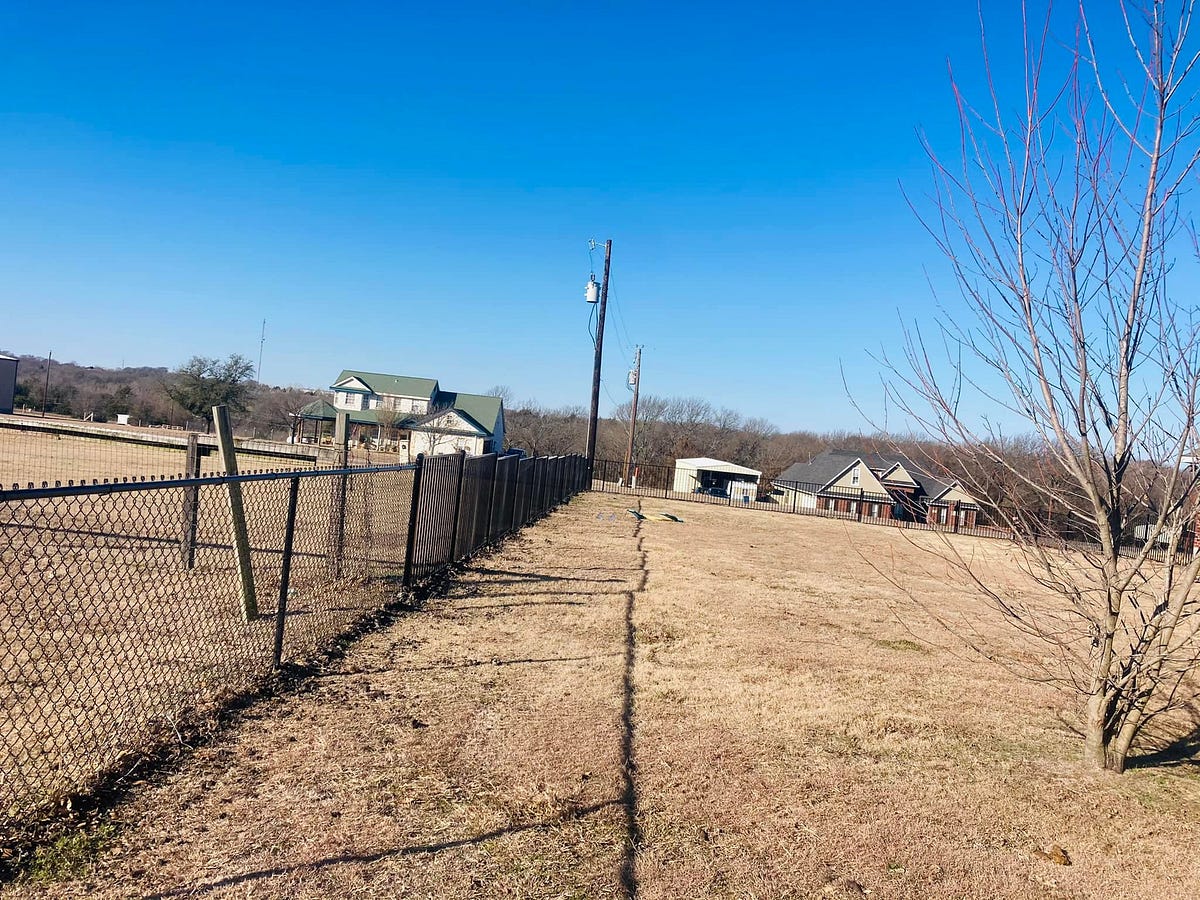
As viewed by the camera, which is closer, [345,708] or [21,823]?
[21,823]

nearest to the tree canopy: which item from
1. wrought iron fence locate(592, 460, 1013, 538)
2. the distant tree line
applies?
the distant tree line

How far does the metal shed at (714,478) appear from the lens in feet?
145

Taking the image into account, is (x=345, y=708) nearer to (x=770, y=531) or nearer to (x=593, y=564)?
(x=593, y=564)

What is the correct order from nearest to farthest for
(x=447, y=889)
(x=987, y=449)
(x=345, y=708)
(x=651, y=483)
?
(x=447, y=889) < (x=987, y=449) < (x=345, y=708) < (x=651, y=483)

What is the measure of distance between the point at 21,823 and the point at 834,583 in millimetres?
9645

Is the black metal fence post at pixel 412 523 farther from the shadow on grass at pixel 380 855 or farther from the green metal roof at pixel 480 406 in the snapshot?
the green metal roof at pixel 480 406

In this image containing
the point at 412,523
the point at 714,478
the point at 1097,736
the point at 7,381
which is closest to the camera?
the point at 1097,736

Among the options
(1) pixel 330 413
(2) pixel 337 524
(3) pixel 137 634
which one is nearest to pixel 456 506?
(2) pixel 337 524

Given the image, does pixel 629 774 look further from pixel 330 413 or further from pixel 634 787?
pixel 330 413

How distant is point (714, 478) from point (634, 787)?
46869mm

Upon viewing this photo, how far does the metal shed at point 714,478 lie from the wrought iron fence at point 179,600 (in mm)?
34361

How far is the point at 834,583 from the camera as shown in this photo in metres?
10.9

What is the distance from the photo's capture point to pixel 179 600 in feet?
18.5

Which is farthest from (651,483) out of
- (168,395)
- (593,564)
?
(593,564)
